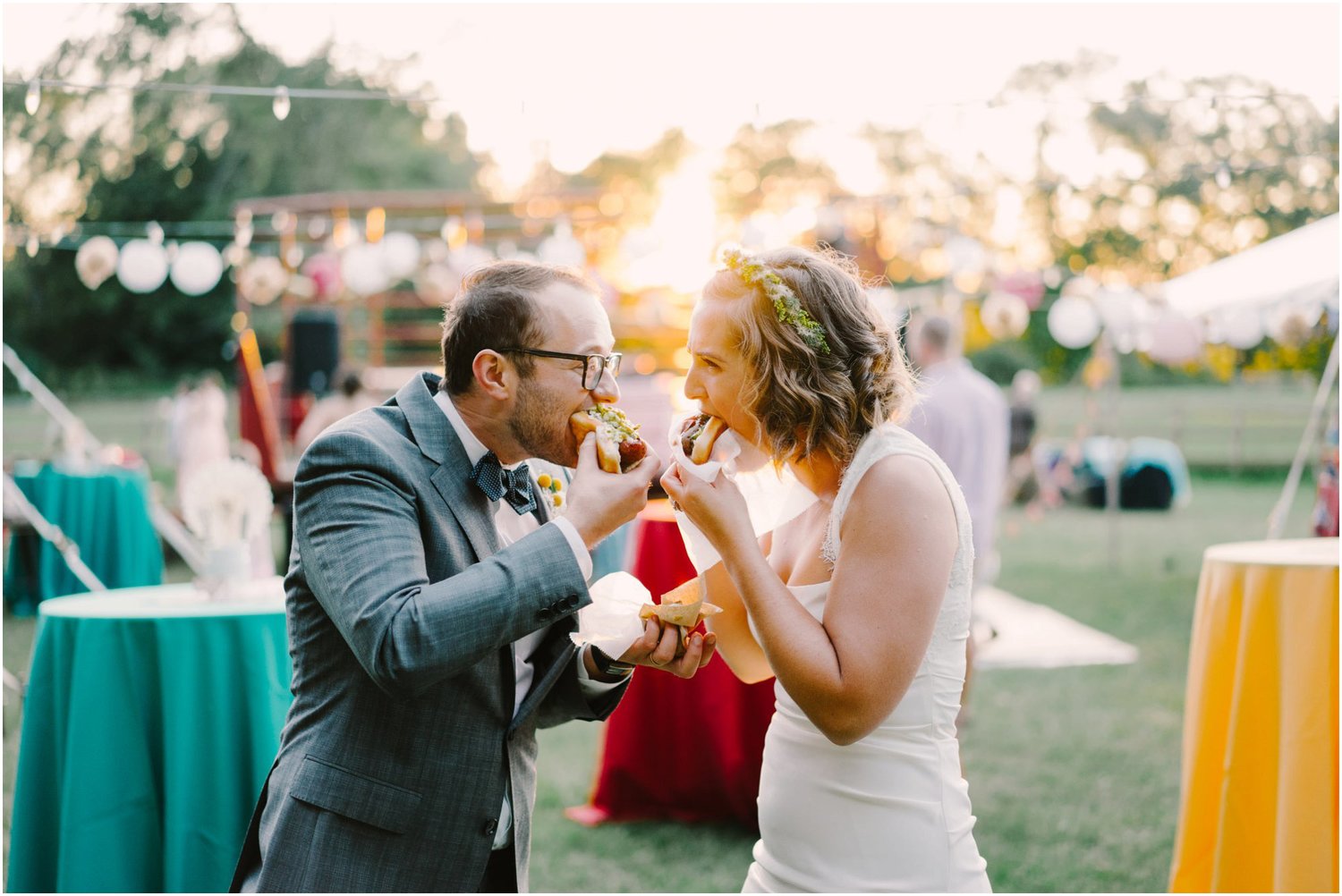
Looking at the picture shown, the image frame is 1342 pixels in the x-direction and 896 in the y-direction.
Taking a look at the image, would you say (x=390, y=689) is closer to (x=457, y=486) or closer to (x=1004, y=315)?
(x=457, y=486)

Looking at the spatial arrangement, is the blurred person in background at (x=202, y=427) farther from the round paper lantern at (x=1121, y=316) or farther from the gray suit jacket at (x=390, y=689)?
the gray suit jacket at (x=390, y=689)

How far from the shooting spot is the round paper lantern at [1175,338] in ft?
43.0

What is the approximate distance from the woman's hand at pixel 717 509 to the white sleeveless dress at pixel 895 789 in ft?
0.61

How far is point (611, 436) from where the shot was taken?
211 cm

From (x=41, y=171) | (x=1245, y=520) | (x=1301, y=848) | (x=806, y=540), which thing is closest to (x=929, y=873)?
(x=806, y=540)

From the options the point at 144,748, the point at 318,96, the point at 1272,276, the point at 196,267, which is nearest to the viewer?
the point at 144,748

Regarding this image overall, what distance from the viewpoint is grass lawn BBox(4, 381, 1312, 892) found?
443 cm

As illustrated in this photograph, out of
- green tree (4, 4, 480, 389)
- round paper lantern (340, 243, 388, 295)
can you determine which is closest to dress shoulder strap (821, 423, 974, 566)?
round paper lantern (340, 243, 388, 295)

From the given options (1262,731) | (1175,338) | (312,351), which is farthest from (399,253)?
(1262,731)

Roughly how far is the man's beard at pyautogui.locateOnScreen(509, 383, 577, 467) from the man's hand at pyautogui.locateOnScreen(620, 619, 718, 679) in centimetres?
Result: 35

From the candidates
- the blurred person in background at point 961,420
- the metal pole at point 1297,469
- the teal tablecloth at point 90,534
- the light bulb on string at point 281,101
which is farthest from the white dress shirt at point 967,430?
the teal tablecloth at point 90,534

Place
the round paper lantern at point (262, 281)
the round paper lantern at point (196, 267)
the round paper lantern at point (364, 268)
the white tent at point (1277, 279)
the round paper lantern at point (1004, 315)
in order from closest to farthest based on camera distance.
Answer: the white tent at point (1277, 279), the round paper lantern at point (196, 267), the round paper lantern at point (364, 268), the round paper lantern at point (262, 281), the round paper lantern at point (1004, 315)

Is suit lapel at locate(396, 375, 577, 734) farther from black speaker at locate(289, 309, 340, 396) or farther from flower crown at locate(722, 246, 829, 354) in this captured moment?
black speaker at locate(289, 309, 340, 396)

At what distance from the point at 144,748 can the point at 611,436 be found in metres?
2.07
